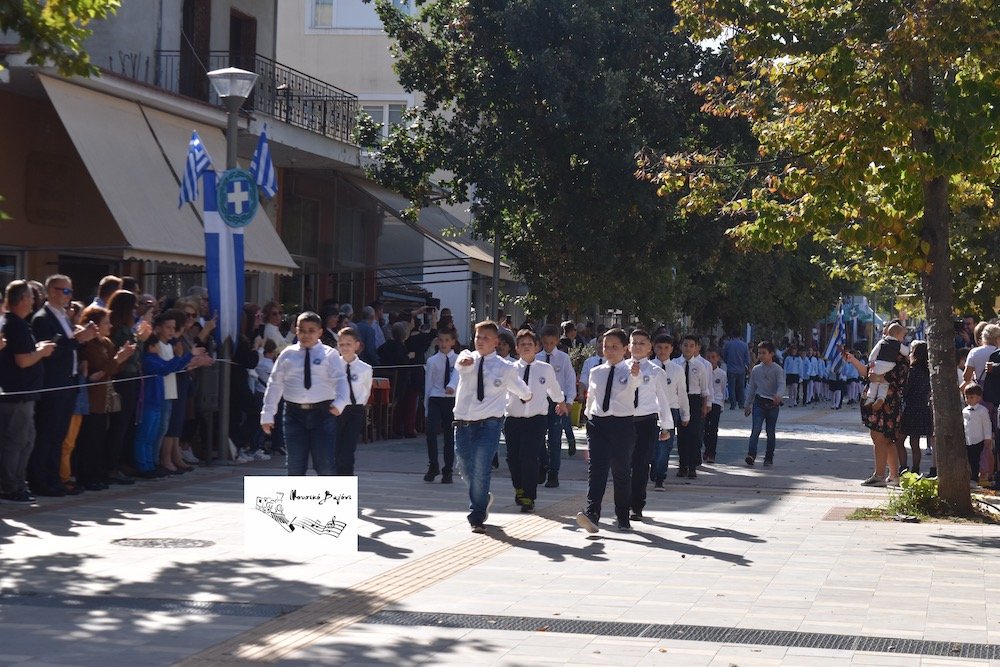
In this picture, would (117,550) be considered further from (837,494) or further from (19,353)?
(837,494)

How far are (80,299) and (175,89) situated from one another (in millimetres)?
3465

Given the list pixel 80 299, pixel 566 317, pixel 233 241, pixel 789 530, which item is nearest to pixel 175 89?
pixel 80 299

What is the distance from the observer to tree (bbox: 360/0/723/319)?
2522cm

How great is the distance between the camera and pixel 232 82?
1720 centimetres

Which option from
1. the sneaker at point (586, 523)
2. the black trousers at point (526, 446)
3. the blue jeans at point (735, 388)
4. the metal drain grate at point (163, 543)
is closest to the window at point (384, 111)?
the blue jeans at point (735, 388)

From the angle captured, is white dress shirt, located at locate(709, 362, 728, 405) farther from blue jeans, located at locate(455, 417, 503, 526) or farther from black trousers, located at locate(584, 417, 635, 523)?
blue jeans, located at locate(455, 417, 503, 526)

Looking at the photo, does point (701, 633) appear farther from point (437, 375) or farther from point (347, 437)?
point (437, 375)

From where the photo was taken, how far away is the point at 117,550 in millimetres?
10805

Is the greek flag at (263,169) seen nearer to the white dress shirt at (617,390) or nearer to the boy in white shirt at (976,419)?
the white dress shirt at (617,390)

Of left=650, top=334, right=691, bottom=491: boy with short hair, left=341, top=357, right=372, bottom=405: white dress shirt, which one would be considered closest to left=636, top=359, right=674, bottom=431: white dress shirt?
left=650, top=334, right=691, bottom=491: boy with short hair

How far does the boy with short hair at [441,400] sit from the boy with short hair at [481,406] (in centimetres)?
350

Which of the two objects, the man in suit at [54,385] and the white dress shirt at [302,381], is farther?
the man in suit at [54,385]

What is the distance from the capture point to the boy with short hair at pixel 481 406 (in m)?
12.4

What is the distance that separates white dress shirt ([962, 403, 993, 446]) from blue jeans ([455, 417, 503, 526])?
692 centimetres
